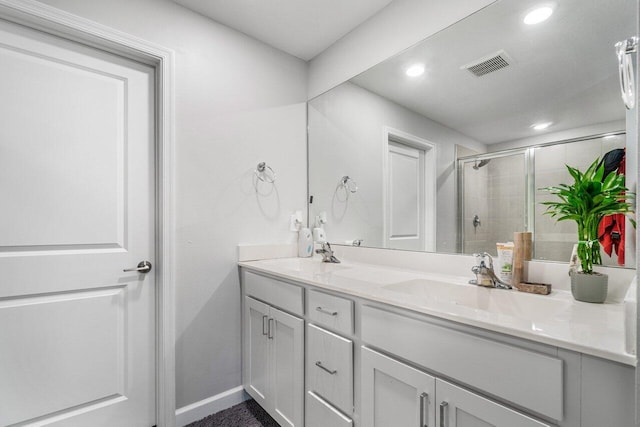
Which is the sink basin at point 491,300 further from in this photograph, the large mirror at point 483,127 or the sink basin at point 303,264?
the sink basin at point 303,264

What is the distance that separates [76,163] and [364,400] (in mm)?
1716

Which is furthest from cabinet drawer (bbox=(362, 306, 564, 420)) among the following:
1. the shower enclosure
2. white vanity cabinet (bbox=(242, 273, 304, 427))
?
the shower enclosure

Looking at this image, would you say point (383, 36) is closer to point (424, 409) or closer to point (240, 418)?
point (424, 409)

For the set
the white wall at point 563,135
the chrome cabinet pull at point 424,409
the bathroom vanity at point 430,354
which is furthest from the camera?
the white wall at point 563,135

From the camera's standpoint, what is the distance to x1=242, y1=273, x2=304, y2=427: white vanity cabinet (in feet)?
4.59

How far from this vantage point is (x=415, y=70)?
163 cm

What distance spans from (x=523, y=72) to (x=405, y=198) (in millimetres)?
788

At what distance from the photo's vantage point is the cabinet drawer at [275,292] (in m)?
1.42

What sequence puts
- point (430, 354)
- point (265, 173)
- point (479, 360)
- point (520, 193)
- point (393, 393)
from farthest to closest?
point (265, 173) < point (520, 193) < point (393, 393) < point (430, 354) < point (479, 360)

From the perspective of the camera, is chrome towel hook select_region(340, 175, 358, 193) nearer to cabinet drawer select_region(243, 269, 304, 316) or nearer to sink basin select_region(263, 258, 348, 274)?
sink basin select_region(263, 258, 348, 274)

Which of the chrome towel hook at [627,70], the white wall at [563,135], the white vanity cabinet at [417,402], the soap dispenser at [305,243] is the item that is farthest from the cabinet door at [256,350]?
the chrome towel hook at [627,70]

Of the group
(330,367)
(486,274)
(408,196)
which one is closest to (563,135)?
(486,274)

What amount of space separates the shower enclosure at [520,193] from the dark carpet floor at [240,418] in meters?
1.45

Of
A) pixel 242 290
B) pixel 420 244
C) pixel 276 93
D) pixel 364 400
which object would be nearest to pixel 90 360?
pixel 242 290
